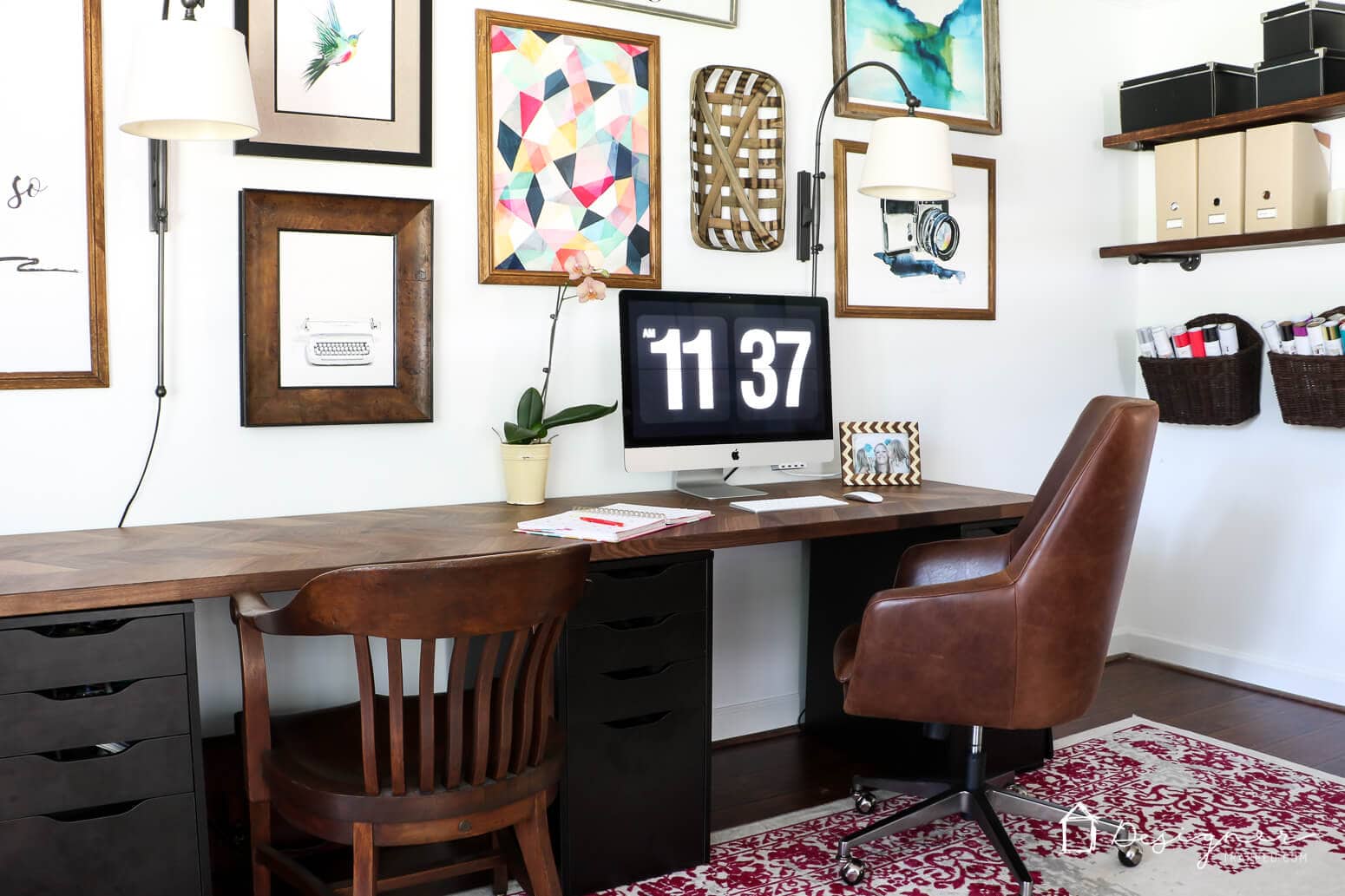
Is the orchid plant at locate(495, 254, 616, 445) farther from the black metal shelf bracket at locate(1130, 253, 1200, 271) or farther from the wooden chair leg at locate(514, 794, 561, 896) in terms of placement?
the black metal shelf bracket at locate(1130, 253, 1200, 271)

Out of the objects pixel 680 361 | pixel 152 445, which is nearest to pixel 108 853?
pixel 152 445

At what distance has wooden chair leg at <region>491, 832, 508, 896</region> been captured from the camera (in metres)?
2.19

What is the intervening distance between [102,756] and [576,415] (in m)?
1.25

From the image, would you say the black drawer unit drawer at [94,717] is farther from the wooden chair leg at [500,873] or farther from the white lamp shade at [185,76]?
the white lamp shade at [185,76]

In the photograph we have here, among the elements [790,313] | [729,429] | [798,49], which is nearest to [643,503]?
[729,429]

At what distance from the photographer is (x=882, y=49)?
3283mm

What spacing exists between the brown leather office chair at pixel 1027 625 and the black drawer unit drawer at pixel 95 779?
1252 mm

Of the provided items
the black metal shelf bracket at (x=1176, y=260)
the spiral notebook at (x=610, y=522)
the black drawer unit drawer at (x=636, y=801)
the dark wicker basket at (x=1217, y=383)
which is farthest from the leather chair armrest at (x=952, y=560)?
the black metal shelf bracket at (x=1176, y=260)

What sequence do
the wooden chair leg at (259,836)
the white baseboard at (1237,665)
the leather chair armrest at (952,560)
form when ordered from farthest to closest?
the white baseboard at (1237,665)
the leather chair armrest at (952,560)
the wooden chair leg at (259,836)

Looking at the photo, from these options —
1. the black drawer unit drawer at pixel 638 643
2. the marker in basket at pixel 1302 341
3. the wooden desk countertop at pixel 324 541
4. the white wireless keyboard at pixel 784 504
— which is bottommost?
the black drawer unit drawer at pixel 638 643

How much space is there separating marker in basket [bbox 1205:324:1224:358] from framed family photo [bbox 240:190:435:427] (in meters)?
2.49

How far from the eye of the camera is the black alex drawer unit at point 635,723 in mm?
2191

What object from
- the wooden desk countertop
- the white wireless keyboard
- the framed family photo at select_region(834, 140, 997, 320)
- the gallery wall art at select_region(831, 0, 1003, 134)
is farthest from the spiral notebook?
the gallery wall art at select_region(831, 0, 1003, 134)

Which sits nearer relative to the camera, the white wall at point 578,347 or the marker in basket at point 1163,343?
the white wall at point 578,347
